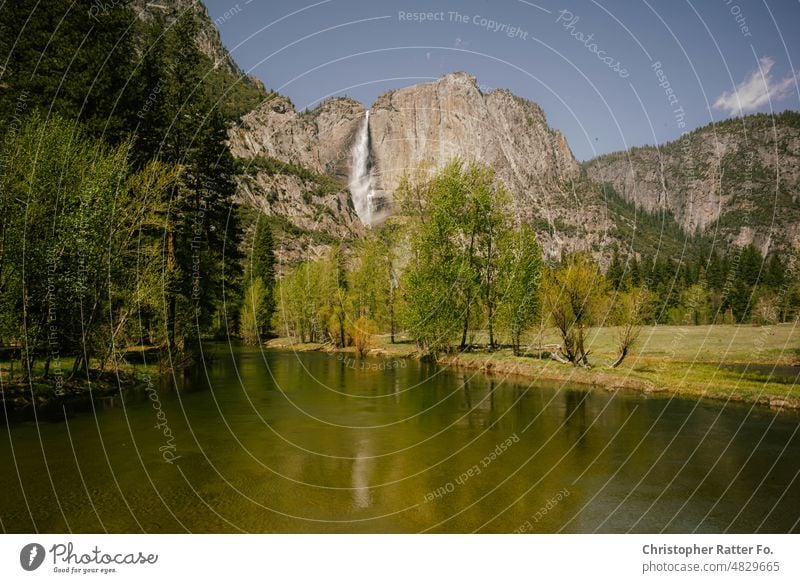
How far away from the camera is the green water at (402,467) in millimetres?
9648

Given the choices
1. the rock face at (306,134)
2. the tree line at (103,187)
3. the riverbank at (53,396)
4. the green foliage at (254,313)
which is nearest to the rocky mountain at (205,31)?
the tree line at (103,187)

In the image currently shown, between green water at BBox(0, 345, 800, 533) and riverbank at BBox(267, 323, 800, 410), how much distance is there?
2.86m

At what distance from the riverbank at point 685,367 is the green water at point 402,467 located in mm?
2863

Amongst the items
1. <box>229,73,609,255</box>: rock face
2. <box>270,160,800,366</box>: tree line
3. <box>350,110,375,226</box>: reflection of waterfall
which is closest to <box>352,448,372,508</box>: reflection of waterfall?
<box>270,160,800,366</box>: tree line

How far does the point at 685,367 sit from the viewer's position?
3325 centimetres

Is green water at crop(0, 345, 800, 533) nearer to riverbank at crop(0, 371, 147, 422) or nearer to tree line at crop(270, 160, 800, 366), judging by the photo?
riverbank at crop(0, 371, 147, 422)

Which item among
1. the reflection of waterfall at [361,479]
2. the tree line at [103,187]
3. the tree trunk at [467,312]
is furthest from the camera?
the tree trunk at [467,312]

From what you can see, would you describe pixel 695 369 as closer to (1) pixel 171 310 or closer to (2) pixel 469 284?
(2) pixel 469 284

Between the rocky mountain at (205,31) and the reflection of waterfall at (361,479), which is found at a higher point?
the rocky mountain at (205,31)

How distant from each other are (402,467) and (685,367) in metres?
27.9

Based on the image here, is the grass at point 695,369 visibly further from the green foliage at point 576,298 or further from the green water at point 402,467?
the green water at point 402,467

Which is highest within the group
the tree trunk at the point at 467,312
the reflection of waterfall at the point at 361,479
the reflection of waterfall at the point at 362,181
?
the reflection of waterfall at the point at 362,181

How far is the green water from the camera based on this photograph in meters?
9.65
